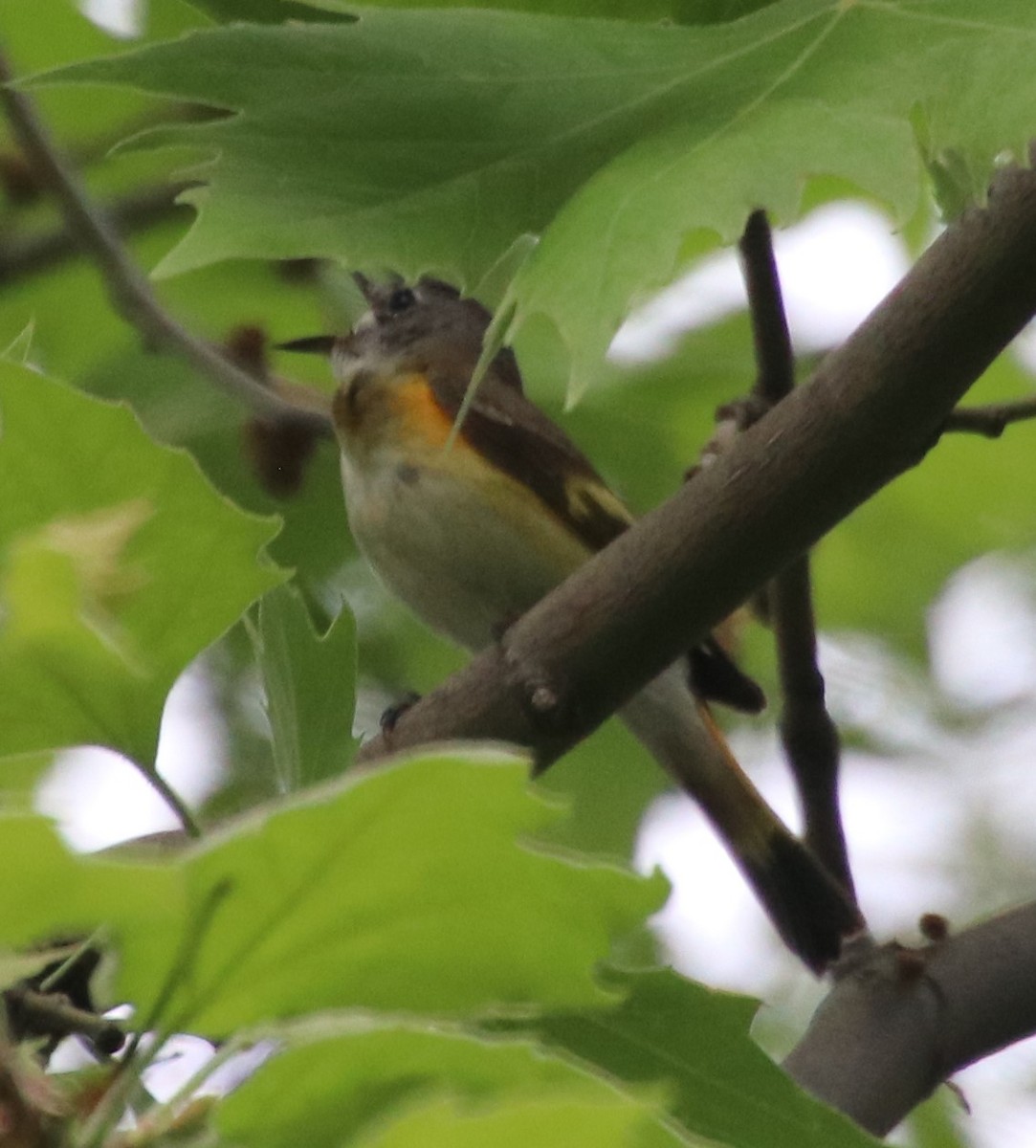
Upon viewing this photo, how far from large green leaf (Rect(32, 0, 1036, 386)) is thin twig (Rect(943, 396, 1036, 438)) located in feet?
1.53

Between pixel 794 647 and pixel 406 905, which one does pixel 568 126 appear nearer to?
pixel 794 647

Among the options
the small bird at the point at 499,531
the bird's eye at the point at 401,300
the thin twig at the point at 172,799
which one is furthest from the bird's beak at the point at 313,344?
the thin twig at the point at 172,799

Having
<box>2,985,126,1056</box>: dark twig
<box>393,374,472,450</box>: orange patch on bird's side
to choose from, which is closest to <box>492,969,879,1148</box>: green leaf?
<box>2,985,126,1056</box>: dark twig

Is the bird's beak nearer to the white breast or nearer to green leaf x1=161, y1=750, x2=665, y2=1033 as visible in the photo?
the white breast

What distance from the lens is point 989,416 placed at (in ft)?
8.05

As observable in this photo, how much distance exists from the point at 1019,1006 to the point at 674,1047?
0.78 m

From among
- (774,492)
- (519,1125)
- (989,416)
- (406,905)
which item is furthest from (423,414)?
(519,1125)

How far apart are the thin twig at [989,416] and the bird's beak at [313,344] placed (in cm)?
200

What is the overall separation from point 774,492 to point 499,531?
200 cm

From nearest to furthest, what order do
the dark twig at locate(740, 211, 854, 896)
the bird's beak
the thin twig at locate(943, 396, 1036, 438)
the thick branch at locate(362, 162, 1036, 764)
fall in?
1. the thick branch at locate(362, 162, 1036, 764)
2. the thin twig at locate(943, 396, 1036, 438)
3. the dark twig at locate(740, 211, 854, 896)
4. the bird's beak

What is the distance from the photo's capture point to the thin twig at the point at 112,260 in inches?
121

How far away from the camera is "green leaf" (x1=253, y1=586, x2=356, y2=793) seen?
1828mm

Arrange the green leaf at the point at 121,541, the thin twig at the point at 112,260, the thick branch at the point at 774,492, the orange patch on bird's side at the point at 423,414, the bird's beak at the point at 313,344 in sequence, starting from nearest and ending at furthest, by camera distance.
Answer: the green leaf at the point at 121,541 < the thick branch at the point at 774,492 < the thin twig at the point at 112,260 < the orange patch on bird's side at the point at 423,414 < the bird's beak at the point at 313,344

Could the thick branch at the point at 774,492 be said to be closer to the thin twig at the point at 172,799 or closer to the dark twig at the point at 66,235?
the thin twig at the point at 172,799
